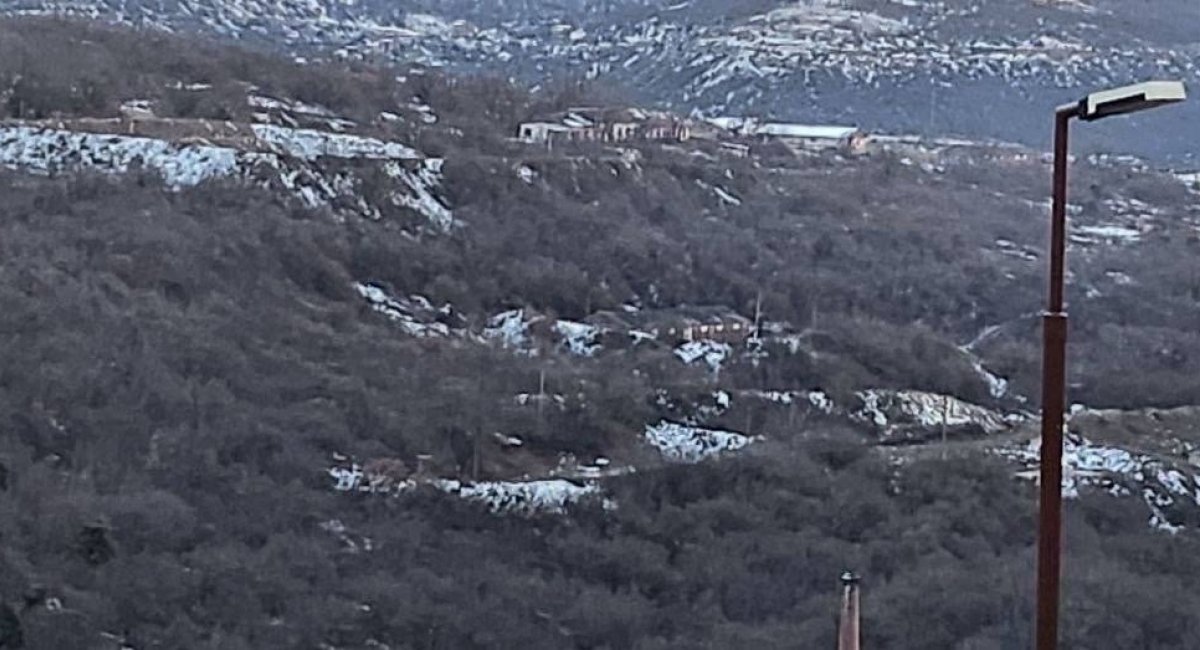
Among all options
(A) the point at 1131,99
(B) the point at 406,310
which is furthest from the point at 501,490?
(A) the point at 1131,99

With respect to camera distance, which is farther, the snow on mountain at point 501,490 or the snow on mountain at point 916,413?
the snow on mountain at point 916,413

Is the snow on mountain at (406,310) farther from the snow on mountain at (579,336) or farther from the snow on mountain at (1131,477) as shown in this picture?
the snow on mountain at (1131,477)

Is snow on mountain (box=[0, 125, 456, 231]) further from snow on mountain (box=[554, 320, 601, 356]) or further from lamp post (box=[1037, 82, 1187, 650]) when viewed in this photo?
lamp post (box=[1037, 82, 1187, 650])

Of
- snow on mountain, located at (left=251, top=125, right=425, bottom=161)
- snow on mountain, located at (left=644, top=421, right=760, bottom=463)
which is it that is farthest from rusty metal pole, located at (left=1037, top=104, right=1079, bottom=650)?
snow on mountain, located at (left=251, top=125, right=425, bottom=161)

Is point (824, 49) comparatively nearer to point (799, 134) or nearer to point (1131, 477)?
point (799, 134)

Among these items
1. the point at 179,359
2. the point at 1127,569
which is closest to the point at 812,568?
the point at 1127,569

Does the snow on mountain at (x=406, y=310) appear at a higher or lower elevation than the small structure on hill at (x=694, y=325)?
higher

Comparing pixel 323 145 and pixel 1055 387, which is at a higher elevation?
pixel 323 145

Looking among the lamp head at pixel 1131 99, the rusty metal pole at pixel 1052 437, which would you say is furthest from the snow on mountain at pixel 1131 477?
the lamp head at pixel 1131 99

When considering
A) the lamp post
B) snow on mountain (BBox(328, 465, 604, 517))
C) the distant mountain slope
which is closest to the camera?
the lamp post

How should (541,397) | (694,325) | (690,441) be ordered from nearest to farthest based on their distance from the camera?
(690,441) < (541,397) < (694,325)
